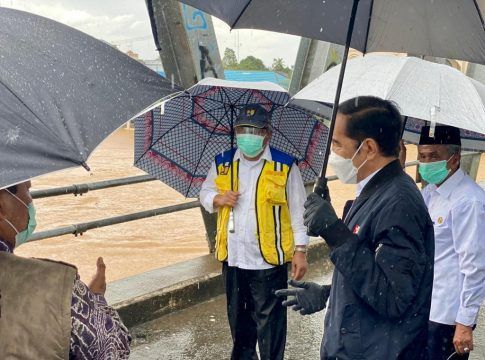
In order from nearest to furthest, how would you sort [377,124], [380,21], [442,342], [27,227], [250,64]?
1. [27,227]
2. [377,124]
3. [380,21]
4. [442,342]
5. [250,64]

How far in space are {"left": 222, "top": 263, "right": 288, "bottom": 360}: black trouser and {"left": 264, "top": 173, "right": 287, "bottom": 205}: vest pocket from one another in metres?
0.40

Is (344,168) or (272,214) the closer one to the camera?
(344,168)

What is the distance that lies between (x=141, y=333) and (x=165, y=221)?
10236 millimetres

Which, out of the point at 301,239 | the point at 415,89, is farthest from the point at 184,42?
the point at 415,89

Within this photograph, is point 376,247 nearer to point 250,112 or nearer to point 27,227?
point 27,227

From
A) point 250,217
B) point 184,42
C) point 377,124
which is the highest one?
point 184,42

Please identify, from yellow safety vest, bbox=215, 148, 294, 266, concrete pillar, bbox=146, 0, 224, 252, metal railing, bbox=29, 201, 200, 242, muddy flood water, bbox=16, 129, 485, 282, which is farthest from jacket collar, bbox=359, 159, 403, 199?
muddy flood water, bbox=16, 129, 485, 282

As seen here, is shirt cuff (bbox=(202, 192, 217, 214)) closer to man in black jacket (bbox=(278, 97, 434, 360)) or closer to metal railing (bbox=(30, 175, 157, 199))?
metal railing (bbox=(30, 175, 157, 199))

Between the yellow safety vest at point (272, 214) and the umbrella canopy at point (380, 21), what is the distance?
0.92 metres

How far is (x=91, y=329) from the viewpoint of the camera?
67.8 inches

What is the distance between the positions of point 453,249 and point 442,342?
1.52 feet

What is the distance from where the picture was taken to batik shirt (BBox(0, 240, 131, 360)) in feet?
5.56

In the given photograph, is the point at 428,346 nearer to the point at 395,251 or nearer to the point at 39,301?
the point at 395,251

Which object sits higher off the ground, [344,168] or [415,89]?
[415,89]
